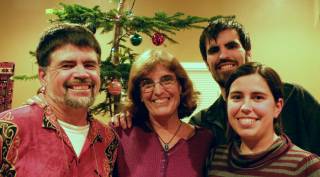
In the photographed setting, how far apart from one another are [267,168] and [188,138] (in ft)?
1.81

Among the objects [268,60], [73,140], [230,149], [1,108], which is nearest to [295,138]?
[230,149]

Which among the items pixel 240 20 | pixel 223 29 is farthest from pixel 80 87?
pixel 240 20

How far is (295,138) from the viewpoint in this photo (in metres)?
2.15

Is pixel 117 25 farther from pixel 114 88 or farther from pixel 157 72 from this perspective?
pixel 157 72

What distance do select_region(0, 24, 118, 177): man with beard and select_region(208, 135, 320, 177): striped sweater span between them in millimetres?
559

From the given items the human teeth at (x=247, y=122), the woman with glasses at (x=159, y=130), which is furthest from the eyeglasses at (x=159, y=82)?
the human teeth at (x=247, y=122)

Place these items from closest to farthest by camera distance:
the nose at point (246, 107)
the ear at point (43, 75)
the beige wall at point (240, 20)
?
the nose at point (246, 107), the ear at point (43, 75), the beige wall at point (240, 20)

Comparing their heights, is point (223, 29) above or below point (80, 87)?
above

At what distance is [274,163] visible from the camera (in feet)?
5.19

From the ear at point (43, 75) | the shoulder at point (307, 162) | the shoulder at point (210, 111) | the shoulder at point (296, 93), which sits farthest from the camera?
the shoulder at point (210, 111)

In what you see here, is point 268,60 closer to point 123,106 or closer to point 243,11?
point 243,11

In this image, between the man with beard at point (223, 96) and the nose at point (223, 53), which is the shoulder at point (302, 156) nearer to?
the man with beard at point (223, 96)

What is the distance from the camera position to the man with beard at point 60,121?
1603 millimetres

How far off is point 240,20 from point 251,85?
2.68 m
